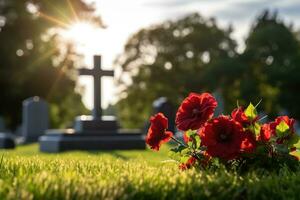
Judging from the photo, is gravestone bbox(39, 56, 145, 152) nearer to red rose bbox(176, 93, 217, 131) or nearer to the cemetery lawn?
red rose bbox(176, 93, 217, 131)

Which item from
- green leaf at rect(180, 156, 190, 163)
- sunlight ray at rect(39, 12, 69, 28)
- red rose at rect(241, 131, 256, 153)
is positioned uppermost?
sunlight ray at rect(39, 12, 69, 28)

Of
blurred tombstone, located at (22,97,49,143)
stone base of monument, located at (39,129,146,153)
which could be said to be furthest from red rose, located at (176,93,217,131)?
blurred tombstone, located at (22,97,49,143)

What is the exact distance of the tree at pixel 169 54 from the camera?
1930 inches

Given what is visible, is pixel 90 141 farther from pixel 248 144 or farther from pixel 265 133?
pixel 248 144

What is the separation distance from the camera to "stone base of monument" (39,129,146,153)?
62.3ft

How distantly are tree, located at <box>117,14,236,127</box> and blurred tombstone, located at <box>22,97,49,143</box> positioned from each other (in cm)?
2080

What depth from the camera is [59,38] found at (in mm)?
42688

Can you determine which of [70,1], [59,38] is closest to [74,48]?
[59,38]

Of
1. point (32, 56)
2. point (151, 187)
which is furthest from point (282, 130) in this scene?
point (32, 56)

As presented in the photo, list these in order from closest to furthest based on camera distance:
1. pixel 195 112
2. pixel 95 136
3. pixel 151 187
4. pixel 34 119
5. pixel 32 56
→ pixel 151 187
pixel 195 112
pixel 95 136
pixel 34 119
pixel 32 56

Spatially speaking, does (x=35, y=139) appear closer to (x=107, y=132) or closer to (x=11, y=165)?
(x=107, y=132)

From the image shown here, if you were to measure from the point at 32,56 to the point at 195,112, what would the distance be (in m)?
36.0

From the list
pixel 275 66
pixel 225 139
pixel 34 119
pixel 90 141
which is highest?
pixel 275 66

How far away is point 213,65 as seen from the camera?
4422 centimetres
